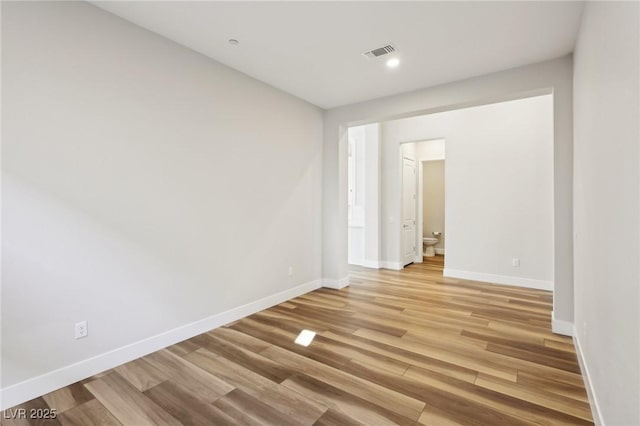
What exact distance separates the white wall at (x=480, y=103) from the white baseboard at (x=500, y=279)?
6.07ft

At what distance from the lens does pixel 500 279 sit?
490cm

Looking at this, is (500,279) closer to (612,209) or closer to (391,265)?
(391,265)

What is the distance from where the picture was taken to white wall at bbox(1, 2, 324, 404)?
195cm

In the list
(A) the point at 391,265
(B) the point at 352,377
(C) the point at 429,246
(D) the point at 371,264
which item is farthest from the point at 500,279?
(B) the point at 352,377

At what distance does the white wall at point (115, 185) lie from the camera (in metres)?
1.95

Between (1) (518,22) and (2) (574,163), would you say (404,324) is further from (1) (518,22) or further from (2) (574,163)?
(1) (518,22)

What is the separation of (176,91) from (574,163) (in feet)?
12.5

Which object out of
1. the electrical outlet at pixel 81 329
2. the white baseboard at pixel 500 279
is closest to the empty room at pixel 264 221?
the electrical outlet at pixel 81 329

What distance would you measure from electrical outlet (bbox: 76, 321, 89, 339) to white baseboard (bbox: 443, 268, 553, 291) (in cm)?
516

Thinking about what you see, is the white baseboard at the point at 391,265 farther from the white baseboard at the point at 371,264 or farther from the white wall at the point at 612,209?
the white wall at the point at 612,209

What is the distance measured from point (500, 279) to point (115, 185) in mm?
5420

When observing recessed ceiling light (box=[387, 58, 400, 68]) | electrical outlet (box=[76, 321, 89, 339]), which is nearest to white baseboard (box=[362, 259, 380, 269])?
recessed ceiling light (box=[387, 58, 400, 68])

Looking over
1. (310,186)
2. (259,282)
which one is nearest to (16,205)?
(259,282)

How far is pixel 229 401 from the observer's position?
1954 mm
